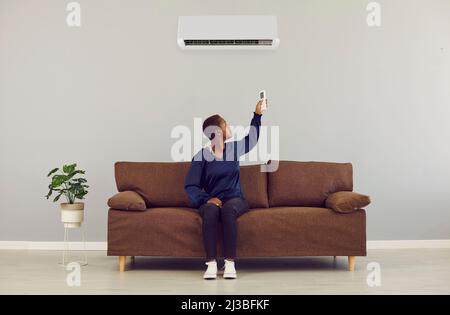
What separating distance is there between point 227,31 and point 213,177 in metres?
1.67

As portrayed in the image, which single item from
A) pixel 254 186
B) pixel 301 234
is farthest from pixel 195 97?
pixel 301 234

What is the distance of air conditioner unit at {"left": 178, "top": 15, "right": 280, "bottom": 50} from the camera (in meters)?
5.61

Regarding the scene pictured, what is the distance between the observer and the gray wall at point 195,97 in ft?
18.9

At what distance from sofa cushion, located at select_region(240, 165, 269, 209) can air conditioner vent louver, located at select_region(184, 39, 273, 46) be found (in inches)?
50.6

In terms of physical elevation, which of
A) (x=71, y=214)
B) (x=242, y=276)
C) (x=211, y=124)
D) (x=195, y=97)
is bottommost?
(x=242, y=276)

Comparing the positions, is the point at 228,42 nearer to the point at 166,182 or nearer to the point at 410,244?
the point at 166,182

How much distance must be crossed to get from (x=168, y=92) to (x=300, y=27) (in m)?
1.35

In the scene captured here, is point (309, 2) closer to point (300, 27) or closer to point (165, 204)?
point (300, 27)

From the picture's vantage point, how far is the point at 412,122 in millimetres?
5805

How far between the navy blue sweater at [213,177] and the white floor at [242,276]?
Answer: 549 mm

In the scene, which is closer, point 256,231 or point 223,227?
point 223,227

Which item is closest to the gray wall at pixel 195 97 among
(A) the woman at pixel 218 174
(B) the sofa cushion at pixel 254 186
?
(B) the sofa cushion at pixel 254 186

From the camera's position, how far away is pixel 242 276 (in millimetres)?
4277
